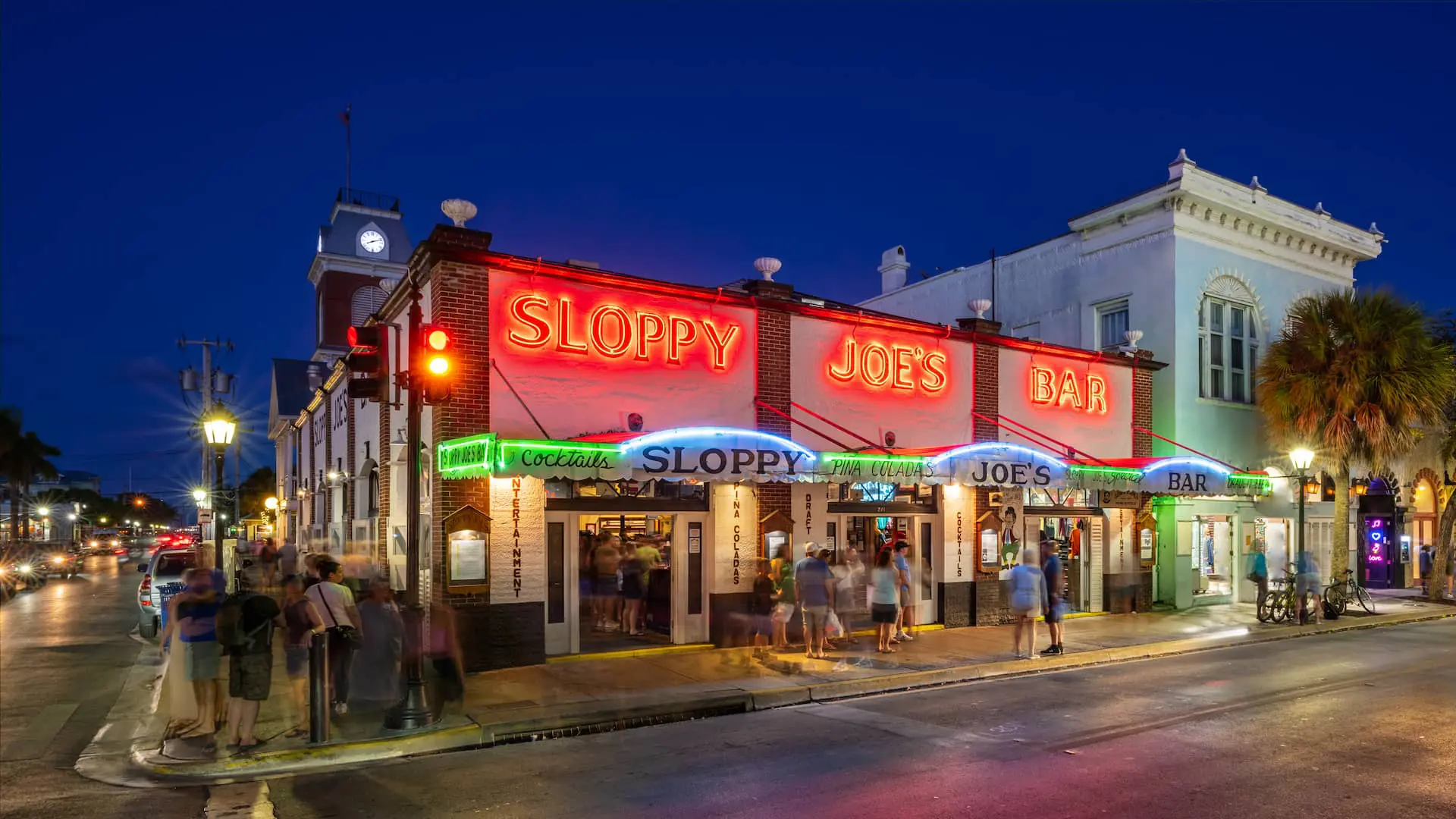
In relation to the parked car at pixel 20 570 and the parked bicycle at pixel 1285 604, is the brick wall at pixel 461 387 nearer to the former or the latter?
the parked bicycle at pixel 1285 604

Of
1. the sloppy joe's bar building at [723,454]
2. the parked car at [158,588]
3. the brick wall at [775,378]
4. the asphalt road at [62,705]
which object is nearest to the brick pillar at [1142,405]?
the sloppy joe's bar building at [723,454]

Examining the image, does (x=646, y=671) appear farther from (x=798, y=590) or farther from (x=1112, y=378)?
(x=1112, y=378)

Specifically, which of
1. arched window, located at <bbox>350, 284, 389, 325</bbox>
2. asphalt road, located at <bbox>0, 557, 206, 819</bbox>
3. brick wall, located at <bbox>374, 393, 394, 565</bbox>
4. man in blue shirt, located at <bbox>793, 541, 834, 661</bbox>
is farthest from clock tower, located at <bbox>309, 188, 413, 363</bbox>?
man in blue shirt, located at <bbox>793, 541, 834, 661</bbox>

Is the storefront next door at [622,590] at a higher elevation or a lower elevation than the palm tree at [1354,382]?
lower

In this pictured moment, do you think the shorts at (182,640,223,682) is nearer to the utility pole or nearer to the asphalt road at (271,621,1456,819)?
the asphalt road at (271,621,1456,819)

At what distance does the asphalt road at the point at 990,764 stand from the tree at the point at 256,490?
242 ft

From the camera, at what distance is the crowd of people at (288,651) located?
30.7 feet

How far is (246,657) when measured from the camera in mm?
9273

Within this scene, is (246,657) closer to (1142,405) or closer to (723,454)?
(723,454)

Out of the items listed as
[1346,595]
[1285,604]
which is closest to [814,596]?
[1285,604]

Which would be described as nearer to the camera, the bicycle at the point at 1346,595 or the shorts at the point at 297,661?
the shorts at the point at 297,661

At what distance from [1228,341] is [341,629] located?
73.2ft

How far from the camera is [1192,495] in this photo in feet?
63.0

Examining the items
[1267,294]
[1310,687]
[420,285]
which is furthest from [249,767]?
[1267,294]
